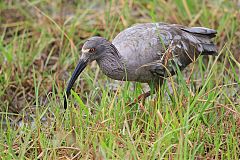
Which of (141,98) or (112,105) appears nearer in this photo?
(112,105)

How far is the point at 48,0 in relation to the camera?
25.7 feet

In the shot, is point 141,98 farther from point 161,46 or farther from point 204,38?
point 204,38

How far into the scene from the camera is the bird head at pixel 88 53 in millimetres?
5113


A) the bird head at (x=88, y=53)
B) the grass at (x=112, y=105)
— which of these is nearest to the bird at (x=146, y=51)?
the bird head at (x=88, y=53)

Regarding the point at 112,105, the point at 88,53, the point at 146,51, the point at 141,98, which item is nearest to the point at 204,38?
the point at 146,51

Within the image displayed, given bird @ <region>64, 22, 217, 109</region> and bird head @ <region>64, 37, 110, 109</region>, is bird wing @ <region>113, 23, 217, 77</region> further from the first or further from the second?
bird head @ <region>64, 37, 110, 109</region>

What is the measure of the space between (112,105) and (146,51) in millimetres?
667

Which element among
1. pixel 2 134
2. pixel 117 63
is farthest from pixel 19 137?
pixel 117 63

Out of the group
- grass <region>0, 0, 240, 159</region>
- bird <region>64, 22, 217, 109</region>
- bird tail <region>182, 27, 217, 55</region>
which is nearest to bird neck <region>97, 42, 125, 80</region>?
bird <region>64, 22, 217, 109</region>

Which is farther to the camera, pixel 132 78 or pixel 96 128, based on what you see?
pixel 132 78

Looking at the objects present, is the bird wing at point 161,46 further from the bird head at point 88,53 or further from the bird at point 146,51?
the bird head at point 88,53

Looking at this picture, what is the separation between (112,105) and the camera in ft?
15.9

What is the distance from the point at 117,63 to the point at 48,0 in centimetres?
284

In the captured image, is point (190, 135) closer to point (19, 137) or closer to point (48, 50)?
point (19, 137)
